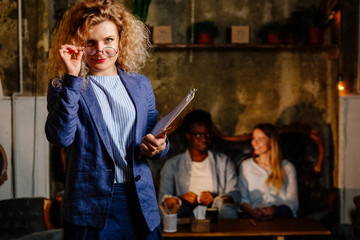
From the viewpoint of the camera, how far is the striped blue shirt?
4.52ft

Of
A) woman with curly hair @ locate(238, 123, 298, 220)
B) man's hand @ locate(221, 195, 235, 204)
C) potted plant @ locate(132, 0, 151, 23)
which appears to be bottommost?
man's hand @ locate(221, 195, 235, 204)

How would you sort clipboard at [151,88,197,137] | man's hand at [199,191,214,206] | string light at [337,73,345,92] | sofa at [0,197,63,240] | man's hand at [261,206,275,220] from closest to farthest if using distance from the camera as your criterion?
clipboard at [151,88,197,137], sofa at [0,197,63,240], man's hand at [261,206,275,220], man's hand at [199,191,214,206], string light at [337,73,345,92]

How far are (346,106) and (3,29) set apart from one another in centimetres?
337

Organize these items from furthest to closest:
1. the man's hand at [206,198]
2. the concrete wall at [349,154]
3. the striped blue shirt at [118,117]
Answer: the concrete wall at [349,154] → the man's hand at [206,198] → the striped blue shirt at [118,117]

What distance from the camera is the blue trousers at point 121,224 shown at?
4.35ft

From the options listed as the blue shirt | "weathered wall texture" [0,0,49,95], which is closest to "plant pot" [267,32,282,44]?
the blue shirt

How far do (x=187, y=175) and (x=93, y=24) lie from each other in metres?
2.74

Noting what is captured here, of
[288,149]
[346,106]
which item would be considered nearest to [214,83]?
[288,149]

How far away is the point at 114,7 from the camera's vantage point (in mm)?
1462

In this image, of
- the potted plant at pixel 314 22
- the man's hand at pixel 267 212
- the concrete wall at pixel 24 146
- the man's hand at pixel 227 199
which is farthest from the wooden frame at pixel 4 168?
the potted plant at pixel 314 22

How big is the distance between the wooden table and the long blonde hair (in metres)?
0.41

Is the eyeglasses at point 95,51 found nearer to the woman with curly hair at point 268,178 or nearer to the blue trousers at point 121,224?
the blue trousers at point 121,224

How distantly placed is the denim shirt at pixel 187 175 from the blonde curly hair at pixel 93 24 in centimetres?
249

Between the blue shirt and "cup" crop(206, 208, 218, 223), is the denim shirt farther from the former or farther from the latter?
"cup" crop(206, 208, 218, 223)
